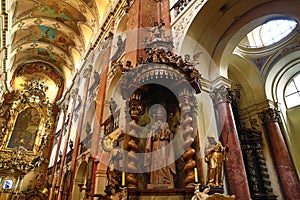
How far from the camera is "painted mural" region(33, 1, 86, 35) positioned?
38.4 feet

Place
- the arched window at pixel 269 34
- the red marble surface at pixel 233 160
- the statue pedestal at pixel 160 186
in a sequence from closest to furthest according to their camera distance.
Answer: the statue pedestal at pixel 160 186
the red marble surface at pixel 233 160
the arched window at pixel 269 34

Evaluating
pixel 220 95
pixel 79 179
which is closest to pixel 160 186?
pixel 220 95

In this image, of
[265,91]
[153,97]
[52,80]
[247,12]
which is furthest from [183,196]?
[52,80]

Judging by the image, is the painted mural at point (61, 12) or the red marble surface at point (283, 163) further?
the painted mural at point (61, 12)

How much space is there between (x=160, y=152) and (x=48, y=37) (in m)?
13.4

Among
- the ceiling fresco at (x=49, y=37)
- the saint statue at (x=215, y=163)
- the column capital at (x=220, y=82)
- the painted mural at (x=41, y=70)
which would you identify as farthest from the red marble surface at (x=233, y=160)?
the painted mural at (x=41, y=70)

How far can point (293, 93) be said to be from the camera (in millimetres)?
7758

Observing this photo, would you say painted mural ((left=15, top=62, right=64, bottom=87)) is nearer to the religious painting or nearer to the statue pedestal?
the religious painting

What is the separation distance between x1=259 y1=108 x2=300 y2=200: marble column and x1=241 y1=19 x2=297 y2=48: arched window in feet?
9.15

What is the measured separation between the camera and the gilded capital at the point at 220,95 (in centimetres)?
508

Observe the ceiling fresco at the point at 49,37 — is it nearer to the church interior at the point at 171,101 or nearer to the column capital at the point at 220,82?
the church interior at the point at 171,101

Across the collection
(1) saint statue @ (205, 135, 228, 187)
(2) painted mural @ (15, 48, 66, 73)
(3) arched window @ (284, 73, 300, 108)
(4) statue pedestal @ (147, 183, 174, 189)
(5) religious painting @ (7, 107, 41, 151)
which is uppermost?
(2) painted mural @ (15, 48, 66, 73)

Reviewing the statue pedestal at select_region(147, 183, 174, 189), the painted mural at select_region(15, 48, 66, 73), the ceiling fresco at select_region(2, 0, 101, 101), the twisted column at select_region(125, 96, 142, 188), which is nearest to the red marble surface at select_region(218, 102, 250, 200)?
the statue pedestal at select_region(147, 183, 174, 189)

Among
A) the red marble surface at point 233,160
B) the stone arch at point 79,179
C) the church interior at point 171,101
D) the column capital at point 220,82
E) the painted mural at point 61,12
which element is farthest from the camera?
the painted mural at point 61,12
